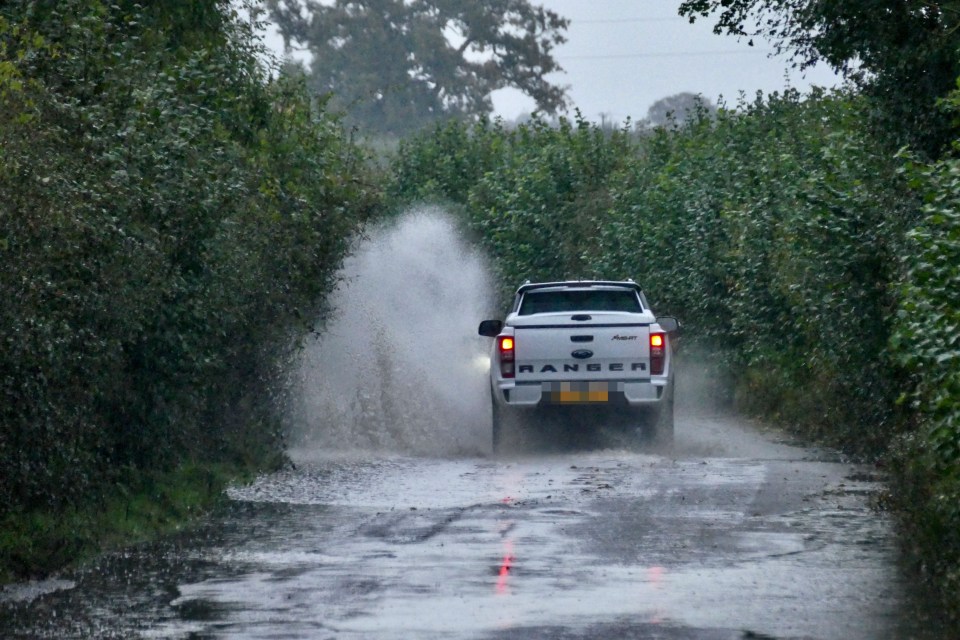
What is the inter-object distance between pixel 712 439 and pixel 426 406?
368 centimetres

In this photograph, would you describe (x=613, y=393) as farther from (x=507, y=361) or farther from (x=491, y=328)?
(x=491, y=328)

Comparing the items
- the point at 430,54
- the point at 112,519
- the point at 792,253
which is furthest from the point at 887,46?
the point at 430,54

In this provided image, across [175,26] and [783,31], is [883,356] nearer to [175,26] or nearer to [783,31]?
[783,31]

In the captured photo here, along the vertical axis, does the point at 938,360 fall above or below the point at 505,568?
above

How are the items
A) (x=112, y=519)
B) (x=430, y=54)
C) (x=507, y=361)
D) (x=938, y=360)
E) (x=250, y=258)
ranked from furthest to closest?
(x=430, y=54)
(x=507, y=361)
(x=250, y=258)
(x=112, y=519)
(x=938, y=360)

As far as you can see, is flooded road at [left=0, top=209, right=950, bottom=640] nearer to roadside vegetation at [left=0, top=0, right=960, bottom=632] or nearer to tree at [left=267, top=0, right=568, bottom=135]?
roadside vegetation at [left=0, top=0, right=960, bottom=632]

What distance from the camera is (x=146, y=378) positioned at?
15211 mm

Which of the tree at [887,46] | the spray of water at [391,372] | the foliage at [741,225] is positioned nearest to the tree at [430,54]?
the foliage at [741,225]

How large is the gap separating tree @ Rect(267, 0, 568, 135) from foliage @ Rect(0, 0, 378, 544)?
52.5 metres

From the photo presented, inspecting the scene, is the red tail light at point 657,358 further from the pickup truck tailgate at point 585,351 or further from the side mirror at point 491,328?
the side mirror at point 491,328

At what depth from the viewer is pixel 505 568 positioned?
10.8 meters

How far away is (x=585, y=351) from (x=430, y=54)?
5876 cm

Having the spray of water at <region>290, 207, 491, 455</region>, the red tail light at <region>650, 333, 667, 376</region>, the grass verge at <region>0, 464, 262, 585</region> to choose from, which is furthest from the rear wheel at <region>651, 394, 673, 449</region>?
the grass verge at <region>0, 464, 262, 585</region>

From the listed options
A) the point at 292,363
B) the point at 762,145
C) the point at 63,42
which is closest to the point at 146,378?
the point at 63,42
